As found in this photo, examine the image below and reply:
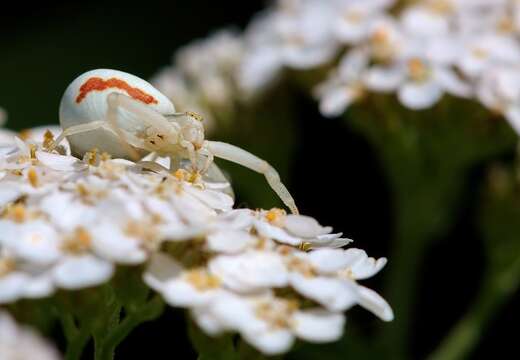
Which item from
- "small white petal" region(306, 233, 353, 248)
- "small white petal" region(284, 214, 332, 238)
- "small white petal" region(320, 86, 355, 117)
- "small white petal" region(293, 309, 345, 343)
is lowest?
"small white petal" region(293, 309, 345, 343)

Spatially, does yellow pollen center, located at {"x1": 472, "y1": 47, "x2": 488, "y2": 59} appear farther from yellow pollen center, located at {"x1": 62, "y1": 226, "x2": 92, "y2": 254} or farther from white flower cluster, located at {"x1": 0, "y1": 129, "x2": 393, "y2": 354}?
yellow pollen center, located at {"x1": 62, "y1": 226, "x2": 92, "y2": 254}

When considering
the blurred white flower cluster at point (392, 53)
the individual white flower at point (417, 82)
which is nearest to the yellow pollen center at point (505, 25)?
the blurred white flower cluster at point (392, 53)

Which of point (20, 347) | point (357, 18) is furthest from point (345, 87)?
point (20, 347)

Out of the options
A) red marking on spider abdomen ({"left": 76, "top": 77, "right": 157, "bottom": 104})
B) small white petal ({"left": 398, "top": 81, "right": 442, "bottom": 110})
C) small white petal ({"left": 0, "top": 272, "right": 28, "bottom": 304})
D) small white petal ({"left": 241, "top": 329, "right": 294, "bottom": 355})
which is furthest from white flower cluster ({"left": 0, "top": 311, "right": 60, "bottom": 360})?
small white petal ({"left": 398, "top": 81, "right": 442, "bottom": 110})

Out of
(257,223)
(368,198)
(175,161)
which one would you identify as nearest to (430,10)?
(368,198)

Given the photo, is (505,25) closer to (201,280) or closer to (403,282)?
(403,282)

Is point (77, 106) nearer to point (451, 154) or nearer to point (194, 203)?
point (194, 203)
